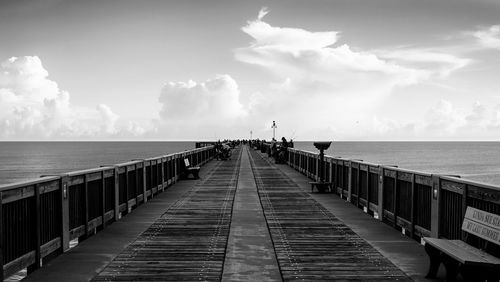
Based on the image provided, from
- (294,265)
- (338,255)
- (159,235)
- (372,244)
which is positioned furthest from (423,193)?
(159,235)

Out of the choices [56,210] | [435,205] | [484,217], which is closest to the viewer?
[484,217]

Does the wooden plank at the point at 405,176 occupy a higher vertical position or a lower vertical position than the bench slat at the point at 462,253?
higher

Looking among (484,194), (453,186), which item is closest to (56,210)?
(453,186)

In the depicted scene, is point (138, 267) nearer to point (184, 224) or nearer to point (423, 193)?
point (184, 224)

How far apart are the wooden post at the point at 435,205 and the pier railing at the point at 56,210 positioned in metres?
A: 6.36

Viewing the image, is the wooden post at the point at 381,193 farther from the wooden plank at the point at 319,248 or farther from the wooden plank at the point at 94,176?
the wooden plank at the point at 94,176

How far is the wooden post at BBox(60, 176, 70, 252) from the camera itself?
896cm

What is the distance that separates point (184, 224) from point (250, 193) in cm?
683

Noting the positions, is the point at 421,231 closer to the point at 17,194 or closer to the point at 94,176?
the point at 94,176

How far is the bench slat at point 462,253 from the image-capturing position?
6.32 m

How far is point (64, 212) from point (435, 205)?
20.9 feet

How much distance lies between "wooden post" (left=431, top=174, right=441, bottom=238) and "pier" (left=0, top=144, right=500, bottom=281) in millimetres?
18

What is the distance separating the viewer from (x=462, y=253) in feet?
22.1

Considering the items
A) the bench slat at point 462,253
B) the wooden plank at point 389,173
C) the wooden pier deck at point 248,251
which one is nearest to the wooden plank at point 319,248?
the wooden pier deck at point 248,251
